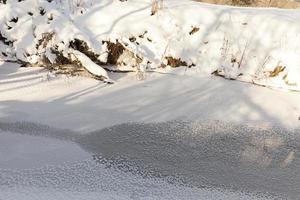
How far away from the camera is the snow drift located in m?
4.90

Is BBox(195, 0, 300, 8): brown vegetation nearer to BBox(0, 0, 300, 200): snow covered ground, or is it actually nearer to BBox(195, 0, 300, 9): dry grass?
BBox(195, 0, 300, 9): dry grass

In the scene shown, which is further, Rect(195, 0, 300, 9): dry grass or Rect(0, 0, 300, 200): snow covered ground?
Rect(195, 0, 300, 9): dry grass

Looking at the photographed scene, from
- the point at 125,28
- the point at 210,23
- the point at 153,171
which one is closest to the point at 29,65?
the point at 125,28

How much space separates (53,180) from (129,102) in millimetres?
1492

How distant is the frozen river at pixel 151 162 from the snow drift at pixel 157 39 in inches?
47.3

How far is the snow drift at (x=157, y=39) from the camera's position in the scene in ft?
16.1

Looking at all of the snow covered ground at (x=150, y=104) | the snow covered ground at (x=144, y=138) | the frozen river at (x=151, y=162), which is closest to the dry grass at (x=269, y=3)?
the snow covered ground at (x=150, y=104)

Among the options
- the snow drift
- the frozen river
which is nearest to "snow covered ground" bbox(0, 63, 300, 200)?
the frozen river

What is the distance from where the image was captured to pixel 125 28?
5.11m

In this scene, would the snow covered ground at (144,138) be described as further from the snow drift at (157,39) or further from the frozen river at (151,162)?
the snow drift at (157,39)

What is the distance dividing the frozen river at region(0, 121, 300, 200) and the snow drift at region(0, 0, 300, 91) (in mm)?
1202

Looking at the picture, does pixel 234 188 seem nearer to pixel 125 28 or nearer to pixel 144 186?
pixel 144 186

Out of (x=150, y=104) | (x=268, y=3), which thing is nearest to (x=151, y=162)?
(x=150, y=104)

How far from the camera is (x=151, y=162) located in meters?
3.23
